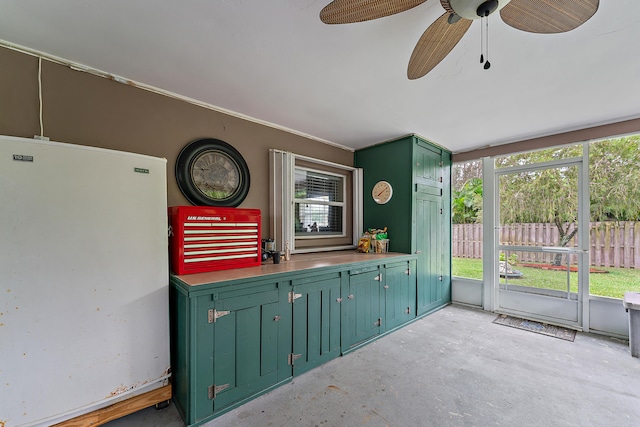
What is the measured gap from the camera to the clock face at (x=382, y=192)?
372 cm

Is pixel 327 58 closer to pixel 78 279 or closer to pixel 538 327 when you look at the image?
pixel 78 279

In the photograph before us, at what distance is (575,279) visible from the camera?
3.30 m

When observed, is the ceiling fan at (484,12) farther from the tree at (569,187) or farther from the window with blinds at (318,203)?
the tree at (569,187)

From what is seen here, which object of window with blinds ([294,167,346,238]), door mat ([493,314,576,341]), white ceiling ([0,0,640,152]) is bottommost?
door mat ([493,314,576,341])

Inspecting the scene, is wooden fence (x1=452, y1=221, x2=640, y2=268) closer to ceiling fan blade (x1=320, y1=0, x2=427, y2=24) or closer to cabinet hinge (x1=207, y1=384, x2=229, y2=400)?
ceiling fan blade (x1=320, y1=0, x2=427, y2=24)

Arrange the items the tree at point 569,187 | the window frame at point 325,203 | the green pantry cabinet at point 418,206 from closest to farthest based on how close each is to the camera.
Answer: the tree at point 569,187, the window frame at point 325,203, the green pantry cabinet at point 418,206

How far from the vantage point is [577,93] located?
2.33 meters

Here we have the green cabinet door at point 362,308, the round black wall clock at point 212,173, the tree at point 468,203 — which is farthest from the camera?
the tree at point 468,203

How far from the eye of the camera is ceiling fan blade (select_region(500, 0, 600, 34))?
1.11 meters

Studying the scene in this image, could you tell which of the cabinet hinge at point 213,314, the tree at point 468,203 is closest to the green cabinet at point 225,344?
the cabinet hinge at point 213,314

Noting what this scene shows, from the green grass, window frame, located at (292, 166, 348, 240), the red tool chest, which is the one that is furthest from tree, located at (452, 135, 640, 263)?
the red tool chest

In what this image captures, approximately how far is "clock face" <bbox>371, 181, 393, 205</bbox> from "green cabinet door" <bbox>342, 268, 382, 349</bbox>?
123cm

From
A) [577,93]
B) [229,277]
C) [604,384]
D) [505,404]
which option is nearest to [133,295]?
[229,277]

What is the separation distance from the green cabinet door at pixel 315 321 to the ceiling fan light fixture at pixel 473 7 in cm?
208
